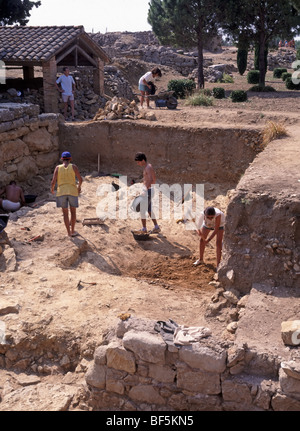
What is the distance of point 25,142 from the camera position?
1373 cm

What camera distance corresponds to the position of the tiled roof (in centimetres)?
1677

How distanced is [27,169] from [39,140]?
97 cm

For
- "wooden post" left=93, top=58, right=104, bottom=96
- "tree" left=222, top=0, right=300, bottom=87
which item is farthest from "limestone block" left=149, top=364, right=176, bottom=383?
"tree" left=222, top=0, right=300, bottom=87

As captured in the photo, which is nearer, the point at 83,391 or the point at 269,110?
the point at 83,391

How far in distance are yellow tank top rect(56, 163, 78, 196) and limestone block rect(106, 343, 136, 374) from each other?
4.79 m

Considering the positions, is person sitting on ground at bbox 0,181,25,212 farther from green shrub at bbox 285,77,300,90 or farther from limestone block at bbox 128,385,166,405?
green shrub at bbox 285,77,300,90

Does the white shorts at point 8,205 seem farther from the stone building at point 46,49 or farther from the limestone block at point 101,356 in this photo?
the limestone block at point 101,356

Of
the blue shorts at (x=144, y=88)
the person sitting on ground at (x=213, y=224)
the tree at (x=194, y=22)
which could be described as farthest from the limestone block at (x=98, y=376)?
the tree at (x=194, y=22)

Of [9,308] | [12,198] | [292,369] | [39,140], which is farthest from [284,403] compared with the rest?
[39,140]

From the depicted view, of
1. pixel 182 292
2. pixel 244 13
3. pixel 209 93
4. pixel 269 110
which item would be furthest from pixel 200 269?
pixel 244 13

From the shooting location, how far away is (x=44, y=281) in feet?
26.0

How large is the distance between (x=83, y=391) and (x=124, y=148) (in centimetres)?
944

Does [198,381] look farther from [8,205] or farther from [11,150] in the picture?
[11,150]
